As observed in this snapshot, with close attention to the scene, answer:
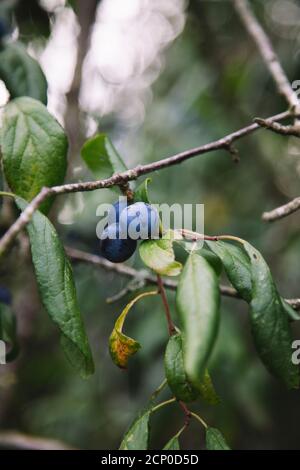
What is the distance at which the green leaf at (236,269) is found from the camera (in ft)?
→ 2.41

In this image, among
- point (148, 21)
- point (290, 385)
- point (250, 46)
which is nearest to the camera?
point (290, 385)

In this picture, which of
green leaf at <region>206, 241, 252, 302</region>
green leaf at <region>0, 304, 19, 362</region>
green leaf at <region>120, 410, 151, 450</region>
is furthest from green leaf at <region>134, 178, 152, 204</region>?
green leaf at <region>0, 304, 19, 362</region>

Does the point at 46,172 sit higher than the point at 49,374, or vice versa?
the point at 46,172

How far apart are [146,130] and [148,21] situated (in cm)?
112

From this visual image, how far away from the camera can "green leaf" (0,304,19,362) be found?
1120mm

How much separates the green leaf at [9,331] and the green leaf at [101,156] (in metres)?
0.44

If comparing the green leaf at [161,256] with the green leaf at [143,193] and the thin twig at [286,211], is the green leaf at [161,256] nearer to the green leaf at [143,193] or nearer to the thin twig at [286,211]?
the green leaf at [143,193]

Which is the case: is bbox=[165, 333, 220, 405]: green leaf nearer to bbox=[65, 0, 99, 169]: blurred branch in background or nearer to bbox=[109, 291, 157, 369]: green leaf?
bbox=[109, 291, 157, 369]: green leaf

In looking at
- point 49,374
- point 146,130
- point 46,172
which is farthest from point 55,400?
point 46,172

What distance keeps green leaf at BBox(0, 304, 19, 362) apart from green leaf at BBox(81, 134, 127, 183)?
0.44m

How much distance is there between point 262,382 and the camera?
2.33 meters

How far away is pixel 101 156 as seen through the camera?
37.5 inches

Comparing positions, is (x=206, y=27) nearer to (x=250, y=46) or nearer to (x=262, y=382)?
(x=250, y=46)

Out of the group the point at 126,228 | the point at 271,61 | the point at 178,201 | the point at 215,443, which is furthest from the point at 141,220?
the point at 178,201
